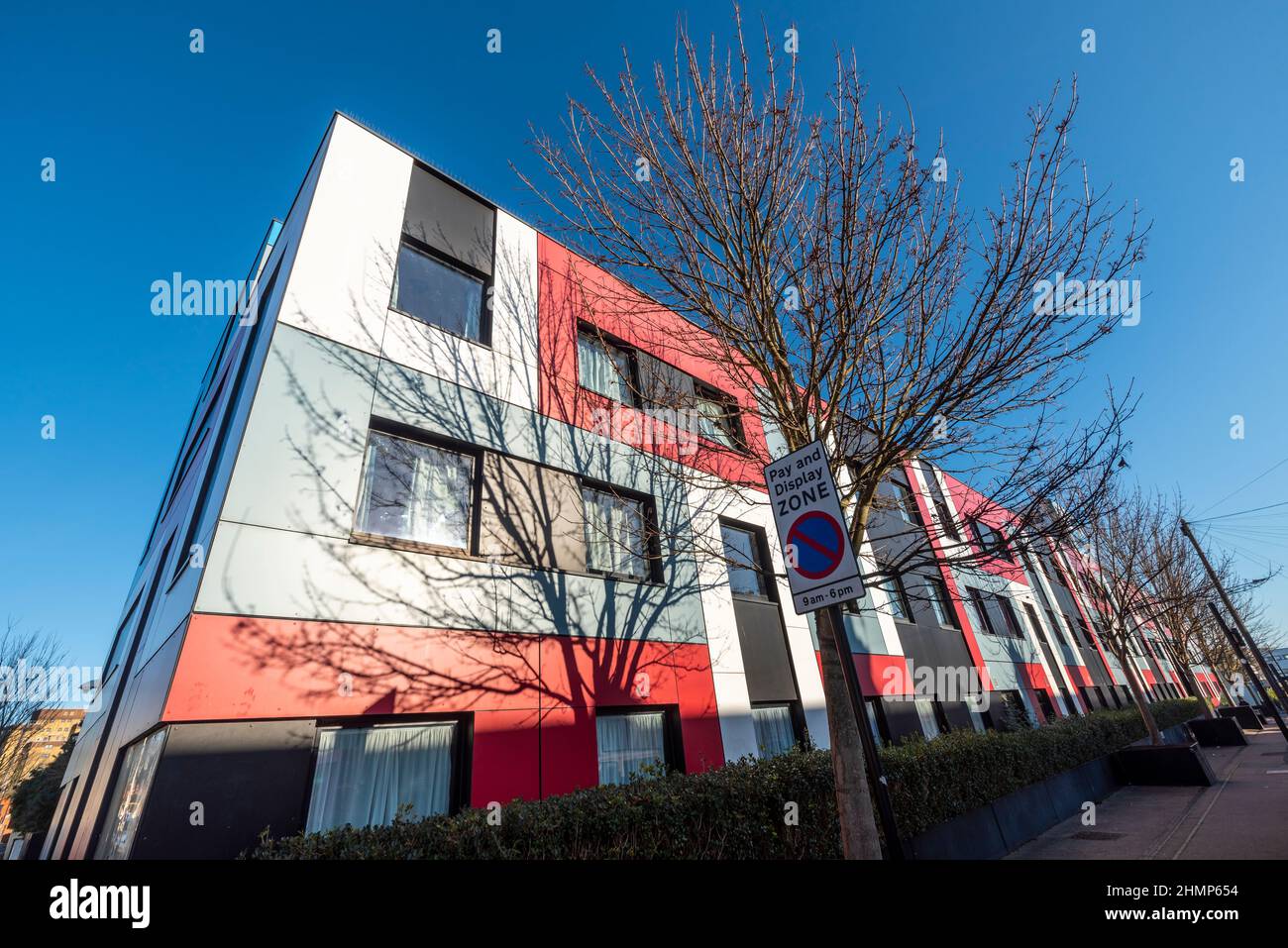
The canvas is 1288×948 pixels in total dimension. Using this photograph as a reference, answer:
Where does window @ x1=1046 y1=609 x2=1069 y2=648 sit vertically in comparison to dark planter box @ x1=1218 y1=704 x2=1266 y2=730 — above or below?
above

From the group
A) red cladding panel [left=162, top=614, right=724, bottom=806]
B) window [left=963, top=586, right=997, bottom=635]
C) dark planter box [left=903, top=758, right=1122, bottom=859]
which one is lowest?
dark planter box [left=903, top=758, right=1122, bottom=859]

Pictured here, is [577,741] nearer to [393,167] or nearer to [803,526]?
[803,526]

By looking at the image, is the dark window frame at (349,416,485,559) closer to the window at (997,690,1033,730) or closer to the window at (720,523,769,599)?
the window at (720,523,769,599)

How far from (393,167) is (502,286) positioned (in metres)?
2.57

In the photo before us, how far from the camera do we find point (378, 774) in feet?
18.1

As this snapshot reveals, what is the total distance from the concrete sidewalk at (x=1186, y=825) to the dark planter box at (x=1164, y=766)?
30cm

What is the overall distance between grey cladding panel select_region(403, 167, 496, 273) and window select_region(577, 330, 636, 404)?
2.25 m

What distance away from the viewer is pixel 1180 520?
76.8 ft

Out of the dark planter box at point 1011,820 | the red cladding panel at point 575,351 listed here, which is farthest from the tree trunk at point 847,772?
the red cladding panel at point 575,351

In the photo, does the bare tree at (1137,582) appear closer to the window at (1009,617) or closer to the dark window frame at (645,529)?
the window at (1009,617)

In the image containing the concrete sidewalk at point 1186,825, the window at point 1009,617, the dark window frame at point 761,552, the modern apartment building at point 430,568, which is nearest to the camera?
the modern apartment building at point 430,568

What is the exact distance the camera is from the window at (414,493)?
6.72m

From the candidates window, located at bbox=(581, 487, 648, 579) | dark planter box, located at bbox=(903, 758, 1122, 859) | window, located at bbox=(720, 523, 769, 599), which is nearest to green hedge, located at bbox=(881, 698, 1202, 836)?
dark planter box, located at bbox=(903, 758, 1122, 859)

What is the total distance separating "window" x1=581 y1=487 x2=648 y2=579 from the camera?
8.62m
